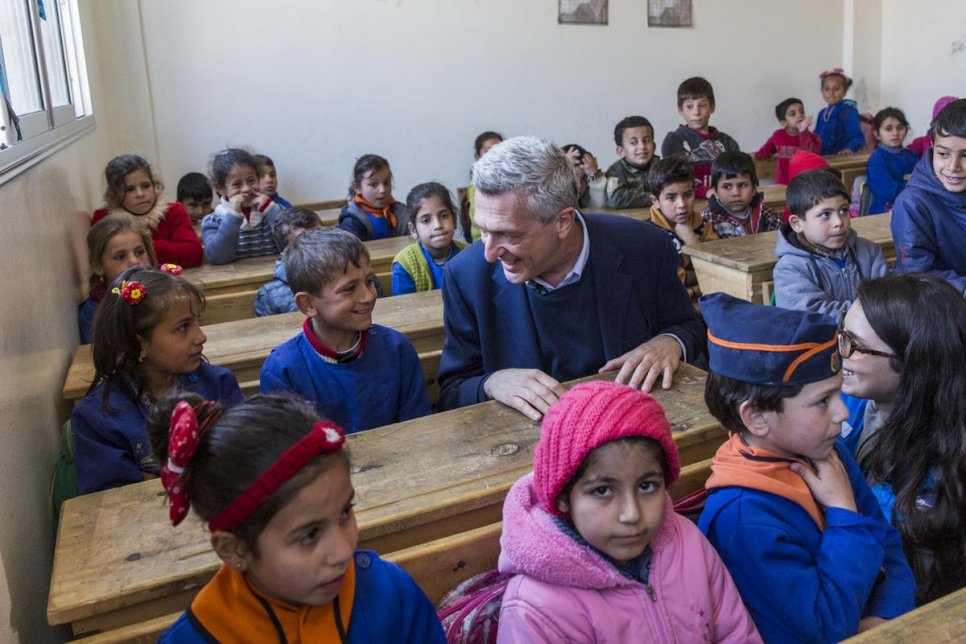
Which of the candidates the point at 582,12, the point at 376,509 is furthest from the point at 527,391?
the point at 582,12

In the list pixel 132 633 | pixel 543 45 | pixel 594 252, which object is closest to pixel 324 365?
pixel 594 252

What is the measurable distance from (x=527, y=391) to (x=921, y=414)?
789 mm

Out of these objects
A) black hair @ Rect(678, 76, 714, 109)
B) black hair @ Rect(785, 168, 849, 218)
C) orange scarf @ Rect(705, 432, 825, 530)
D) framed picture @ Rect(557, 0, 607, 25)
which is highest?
framed picture @ Rect(557, 0, 607, 25)

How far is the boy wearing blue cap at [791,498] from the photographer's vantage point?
1253 mm

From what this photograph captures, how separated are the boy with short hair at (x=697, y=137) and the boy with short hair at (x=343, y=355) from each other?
13.1 ft

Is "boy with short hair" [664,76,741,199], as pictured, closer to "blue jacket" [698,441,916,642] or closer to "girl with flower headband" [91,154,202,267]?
"girl with flower headband" [91,154,202,267]

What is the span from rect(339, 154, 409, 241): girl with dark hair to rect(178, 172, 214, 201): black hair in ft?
3.72

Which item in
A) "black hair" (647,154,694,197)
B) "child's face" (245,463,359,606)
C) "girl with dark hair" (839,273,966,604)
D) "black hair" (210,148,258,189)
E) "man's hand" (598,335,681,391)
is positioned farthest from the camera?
"black hair" (210,148,258,189)

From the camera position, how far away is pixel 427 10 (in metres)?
6.41

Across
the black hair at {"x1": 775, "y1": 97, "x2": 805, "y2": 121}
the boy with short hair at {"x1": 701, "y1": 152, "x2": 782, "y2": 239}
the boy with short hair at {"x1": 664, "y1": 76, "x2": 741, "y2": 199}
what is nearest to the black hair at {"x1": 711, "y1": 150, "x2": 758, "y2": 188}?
the boy with short hair at {"x1": 701, "y1": 152, "x2": 782, "y2": 239}

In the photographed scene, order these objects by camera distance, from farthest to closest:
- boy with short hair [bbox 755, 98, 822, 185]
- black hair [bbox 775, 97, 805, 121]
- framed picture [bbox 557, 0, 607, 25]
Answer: black hair [bbox 775, 97, 805, 121]
boy with short hair [bbox 755, 98, 822, 185]
framed picture [bbox 557, 0, 607, 25]

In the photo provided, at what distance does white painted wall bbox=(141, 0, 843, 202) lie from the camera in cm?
585

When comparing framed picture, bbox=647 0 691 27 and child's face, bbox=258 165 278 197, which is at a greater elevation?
framed picture, bbox=647 0 691 27

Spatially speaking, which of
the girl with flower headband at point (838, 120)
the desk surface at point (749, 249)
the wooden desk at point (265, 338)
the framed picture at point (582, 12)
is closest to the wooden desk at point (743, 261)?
the desk surface at point (749, 249)
